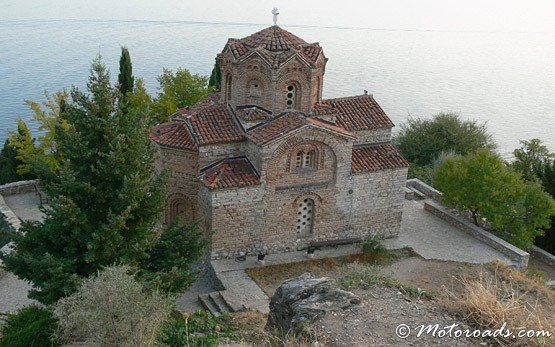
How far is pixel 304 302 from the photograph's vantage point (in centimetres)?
1105

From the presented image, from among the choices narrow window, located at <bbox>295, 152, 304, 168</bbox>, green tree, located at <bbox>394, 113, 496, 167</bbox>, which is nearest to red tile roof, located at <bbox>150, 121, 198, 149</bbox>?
narrow window, located at <bbox>295, 152, 304, 168</bbox>

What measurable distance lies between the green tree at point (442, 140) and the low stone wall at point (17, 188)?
66.4 feet

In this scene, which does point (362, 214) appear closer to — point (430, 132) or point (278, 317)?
point (278, 317)

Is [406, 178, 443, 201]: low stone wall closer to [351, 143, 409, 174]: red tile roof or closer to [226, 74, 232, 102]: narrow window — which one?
[351, 143, 409, 174]: red tile roof

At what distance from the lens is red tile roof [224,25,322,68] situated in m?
18.8

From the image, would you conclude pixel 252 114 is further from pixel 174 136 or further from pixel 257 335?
pixel 257 335

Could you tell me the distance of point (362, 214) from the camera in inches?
802

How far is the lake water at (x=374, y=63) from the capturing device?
1969 inches

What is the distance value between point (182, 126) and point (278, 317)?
964 cm

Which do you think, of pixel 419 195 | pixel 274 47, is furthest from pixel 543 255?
pixel 274 47

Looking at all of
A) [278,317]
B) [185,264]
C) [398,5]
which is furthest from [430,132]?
[398,5]

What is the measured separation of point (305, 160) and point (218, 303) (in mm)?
5338

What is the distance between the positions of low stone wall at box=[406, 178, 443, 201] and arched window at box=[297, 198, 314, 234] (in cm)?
742

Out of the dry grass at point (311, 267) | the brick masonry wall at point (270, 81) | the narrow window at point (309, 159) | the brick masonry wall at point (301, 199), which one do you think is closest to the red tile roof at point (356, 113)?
the brick masonry wall at point (270, 81)
